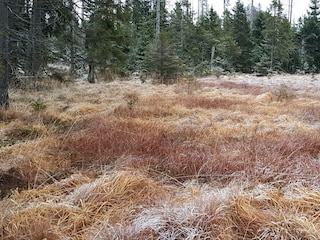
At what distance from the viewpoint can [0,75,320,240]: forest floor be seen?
1.81 meters

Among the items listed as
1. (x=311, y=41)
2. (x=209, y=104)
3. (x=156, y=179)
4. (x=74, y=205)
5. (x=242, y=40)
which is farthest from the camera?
(x=242, y=40)

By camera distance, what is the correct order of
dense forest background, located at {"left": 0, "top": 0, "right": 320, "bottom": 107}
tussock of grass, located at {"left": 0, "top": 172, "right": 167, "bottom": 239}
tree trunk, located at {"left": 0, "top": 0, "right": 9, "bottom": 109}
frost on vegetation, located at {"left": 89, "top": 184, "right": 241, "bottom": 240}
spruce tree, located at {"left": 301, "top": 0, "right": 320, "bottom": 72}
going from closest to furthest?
frost on vegetation, located at {"left": 89, "top": 184, "right": 241, "bottom": 240}, tussock of grass, located at {"left": 0, "top": 172, "right": 167, "bottom": 239}, tree trunk, located at {"left": 0, "top": 0, "right": 9, "bottom": 109}, dense forest background, located at {"left": 0, "top": 0, "right": 320, "bottom": 107}, spruce tree, located at {"left": 301, "top": 0, "right": 320, "bottom": 72}

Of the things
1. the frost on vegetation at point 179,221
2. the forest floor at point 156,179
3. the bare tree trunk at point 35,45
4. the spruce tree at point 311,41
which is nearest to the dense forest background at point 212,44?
the spruce tree at point 311,41

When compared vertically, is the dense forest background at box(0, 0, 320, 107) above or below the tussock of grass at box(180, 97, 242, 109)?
above

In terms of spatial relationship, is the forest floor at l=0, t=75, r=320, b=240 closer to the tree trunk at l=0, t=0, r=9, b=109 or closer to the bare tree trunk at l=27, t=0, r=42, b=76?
the tree trunk at l=0, t=0, r=9, b=109

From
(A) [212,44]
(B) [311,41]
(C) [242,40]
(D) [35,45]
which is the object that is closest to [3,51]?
(D) [35,45]

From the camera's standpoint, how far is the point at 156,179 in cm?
267

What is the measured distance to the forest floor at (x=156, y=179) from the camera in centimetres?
181

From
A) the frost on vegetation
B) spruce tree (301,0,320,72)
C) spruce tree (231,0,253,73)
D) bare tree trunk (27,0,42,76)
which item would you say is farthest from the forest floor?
spruce tree (301,0,320,72)

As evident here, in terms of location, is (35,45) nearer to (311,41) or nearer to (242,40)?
(242,40)

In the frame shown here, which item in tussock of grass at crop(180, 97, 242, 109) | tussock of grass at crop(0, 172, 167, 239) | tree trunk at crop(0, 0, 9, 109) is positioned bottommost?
tussock of grass at crop(0, 172, 167, 239)

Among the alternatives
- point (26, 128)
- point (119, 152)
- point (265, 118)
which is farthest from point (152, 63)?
point (119, 152)

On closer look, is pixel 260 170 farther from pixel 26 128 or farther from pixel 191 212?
pixel 26 128

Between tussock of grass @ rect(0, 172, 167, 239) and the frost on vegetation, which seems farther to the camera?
tussock of grass @ rect(0, 172, 167, 239)
